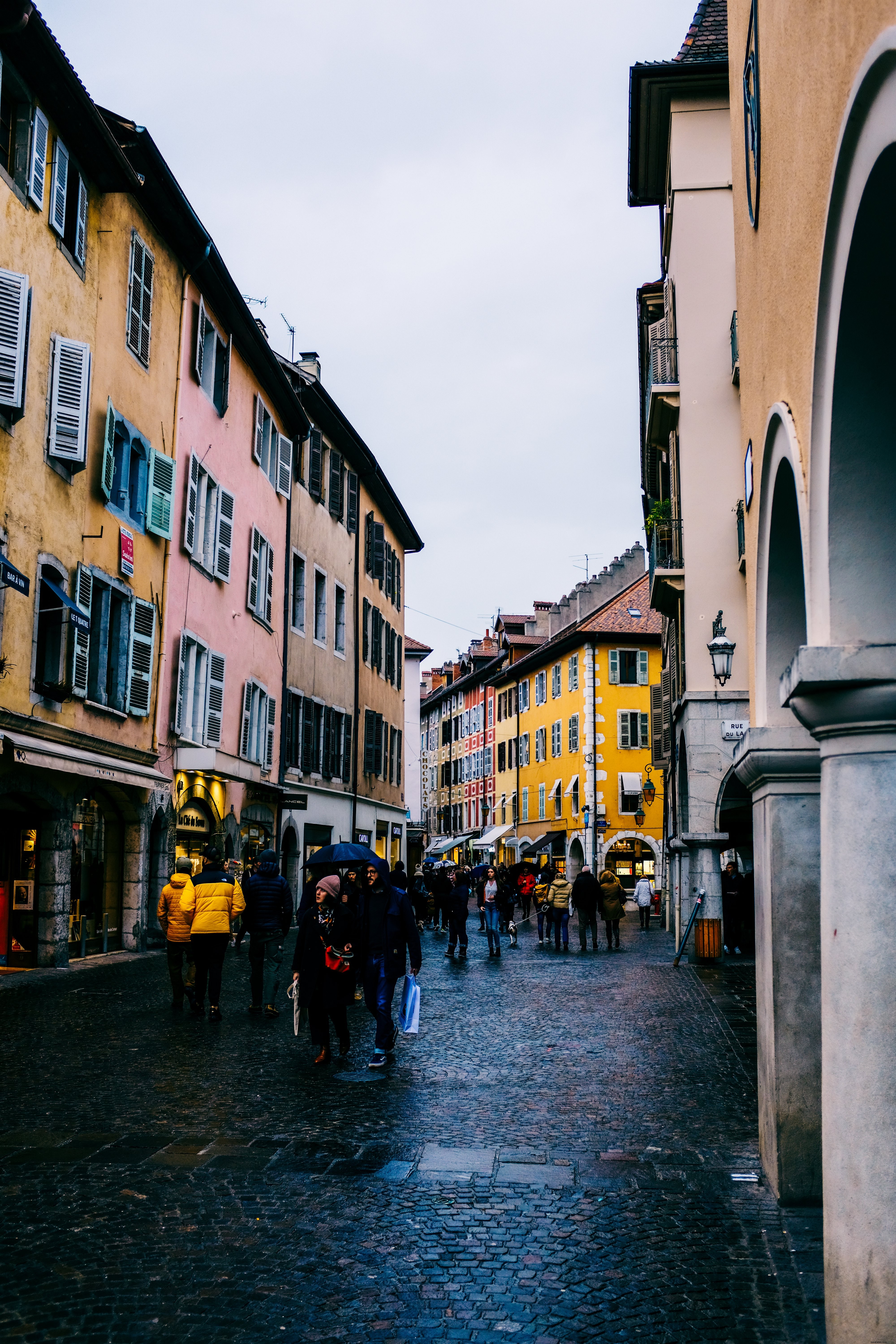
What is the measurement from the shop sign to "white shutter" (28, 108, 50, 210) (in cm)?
510

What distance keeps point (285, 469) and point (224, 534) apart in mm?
5601

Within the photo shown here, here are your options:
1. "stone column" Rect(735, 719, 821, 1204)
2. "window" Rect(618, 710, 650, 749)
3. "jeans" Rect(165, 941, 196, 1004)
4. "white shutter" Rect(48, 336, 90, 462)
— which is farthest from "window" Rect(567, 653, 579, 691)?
"stone column" Rect(735, 719, 821, 1204)

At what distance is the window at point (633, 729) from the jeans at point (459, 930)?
2932cm

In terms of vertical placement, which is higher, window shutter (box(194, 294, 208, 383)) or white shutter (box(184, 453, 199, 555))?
window shutter (box(194, 294, 208, 383))

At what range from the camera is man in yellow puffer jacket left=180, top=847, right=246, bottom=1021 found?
42.4 feet

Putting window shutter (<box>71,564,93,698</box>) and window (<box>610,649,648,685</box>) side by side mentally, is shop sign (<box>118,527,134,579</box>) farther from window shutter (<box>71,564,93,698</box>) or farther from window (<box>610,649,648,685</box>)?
window (<box>610,649,648,685</box>)

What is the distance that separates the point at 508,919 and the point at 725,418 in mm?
13239

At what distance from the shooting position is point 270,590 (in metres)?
29.8

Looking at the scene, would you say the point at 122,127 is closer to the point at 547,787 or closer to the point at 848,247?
the point at 848,247

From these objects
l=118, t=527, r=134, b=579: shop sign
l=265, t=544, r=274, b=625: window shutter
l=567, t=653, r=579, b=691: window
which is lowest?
A: l=118, t=527, r=134, b=579: shop sign

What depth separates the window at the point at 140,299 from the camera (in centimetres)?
2084

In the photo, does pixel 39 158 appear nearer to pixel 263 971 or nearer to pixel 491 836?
pixel 263 971

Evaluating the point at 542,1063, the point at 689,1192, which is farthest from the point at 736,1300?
the point at 542,1063

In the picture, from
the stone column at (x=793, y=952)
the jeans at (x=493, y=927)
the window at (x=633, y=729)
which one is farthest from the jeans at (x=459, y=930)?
the window at (x=633, y=729)
